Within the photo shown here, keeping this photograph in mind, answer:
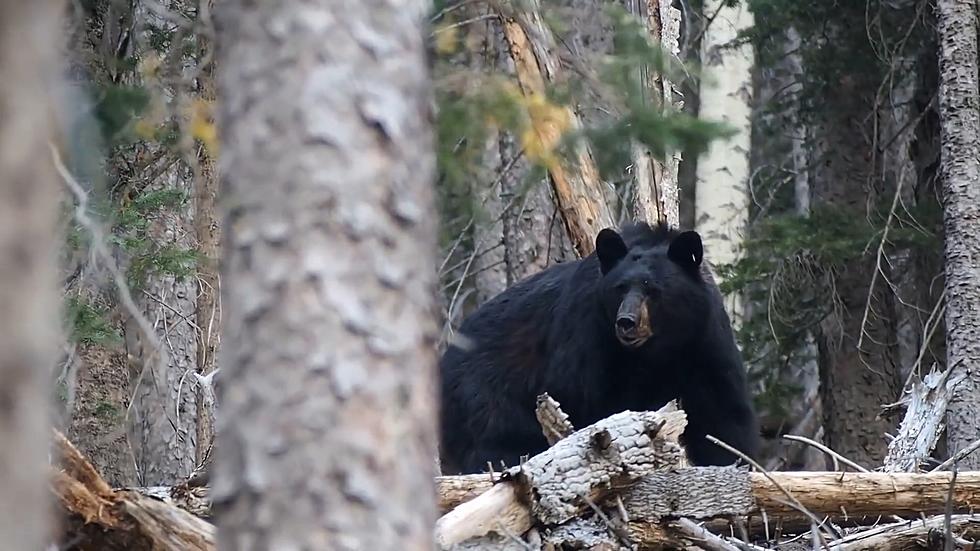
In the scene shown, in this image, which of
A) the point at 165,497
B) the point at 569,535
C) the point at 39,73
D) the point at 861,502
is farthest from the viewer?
the point at 861,502

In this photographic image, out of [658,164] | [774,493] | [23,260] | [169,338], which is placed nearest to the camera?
[23,260]

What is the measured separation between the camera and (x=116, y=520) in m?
4.63

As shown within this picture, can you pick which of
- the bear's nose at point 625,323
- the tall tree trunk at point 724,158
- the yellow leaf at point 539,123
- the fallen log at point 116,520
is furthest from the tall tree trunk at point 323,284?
the tall tree trunk at point 724,158

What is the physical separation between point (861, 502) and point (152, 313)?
5.04 m

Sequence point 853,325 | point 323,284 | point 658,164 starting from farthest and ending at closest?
point 853,325
point 658,164
point 323,284

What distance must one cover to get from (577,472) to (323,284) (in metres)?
2.97

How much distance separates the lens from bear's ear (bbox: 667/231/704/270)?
8.36 m

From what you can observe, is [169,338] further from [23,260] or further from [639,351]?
[23,260]

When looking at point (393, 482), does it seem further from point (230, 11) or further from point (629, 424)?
point (629, 424)

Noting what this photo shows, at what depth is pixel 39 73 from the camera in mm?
2211

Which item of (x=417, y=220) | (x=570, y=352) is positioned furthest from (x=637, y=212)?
Answer: (x=417, y=220)

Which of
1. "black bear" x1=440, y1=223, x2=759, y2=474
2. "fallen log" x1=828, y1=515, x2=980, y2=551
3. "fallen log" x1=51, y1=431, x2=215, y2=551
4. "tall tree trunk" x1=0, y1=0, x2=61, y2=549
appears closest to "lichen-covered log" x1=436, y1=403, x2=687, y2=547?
"fallen log" x1=828, y1=515, x2=980, y2=551

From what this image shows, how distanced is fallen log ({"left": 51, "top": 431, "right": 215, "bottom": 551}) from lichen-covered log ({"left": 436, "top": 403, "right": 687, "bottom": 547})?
1161 millimetres

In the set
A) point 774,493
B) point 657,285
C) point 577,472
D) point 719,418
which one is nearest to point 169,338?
point 657,285
